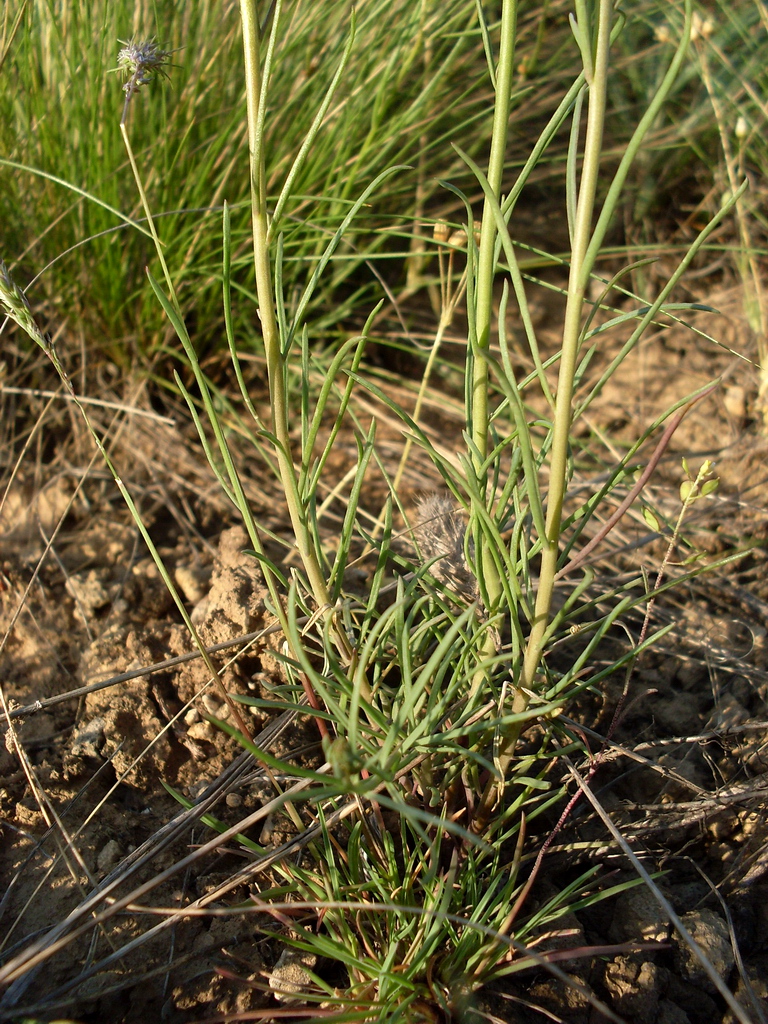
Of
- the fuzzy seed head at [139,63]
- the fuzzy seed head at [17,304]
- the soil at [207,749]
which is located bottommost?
the soil at [207,749]

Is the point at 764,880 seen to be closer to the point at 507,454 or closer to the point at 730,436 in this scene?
the point at 507,454

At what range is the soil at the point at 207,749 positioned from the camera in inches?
34.5

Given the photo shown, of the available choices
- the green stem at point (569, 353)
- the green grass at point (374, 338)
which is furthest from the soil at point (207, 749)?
the green stem at point (569, 353)

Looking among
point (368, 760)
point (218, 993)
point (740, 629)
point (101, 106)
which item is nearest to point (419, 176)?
point (101, 106)

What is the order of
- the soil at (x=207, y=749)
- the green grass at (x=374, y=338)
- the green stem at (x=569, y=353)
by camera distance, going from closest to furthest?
1. the green stem at (x=569, y=353)
2. the green grass at (x=374, y=338)
3. the soil at (x=207, y=749)

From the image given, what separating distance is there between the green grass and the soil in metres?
0.06

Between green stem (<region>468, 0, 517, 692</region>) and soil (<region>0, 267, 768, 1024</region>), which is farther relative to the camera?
soil (<region>0, 267, 768, 1024</region>)

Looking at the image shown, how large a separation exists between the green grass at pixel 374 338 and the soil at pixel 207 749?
55 mm

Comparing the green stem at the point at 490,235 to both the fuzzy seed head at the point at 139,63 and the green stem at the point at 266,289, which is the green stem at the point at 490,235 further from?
the fuzzy seed head at the point at 139,63

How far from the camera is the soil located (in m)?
0.88

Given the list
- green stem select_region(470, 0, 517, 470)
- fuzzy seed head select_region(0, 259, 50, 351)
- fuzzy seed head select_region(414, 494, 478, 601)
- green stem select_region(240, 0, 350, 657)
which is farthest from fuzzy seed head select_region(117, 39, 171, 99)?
fuzzy seed head select_region(414, 494, 478, 601)

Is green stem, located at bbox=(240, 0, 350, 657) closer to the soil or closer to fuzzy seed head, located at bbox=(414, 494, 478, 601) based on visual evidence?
fuzzy seed head, located at bbox=(414, 494, 478, 601)

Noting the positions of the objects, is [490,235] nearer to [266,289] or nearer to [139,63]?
[266,289]

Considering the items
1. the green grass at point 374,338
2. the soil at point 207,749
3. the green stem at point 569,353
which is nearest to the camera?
the green stem at point 569,353
